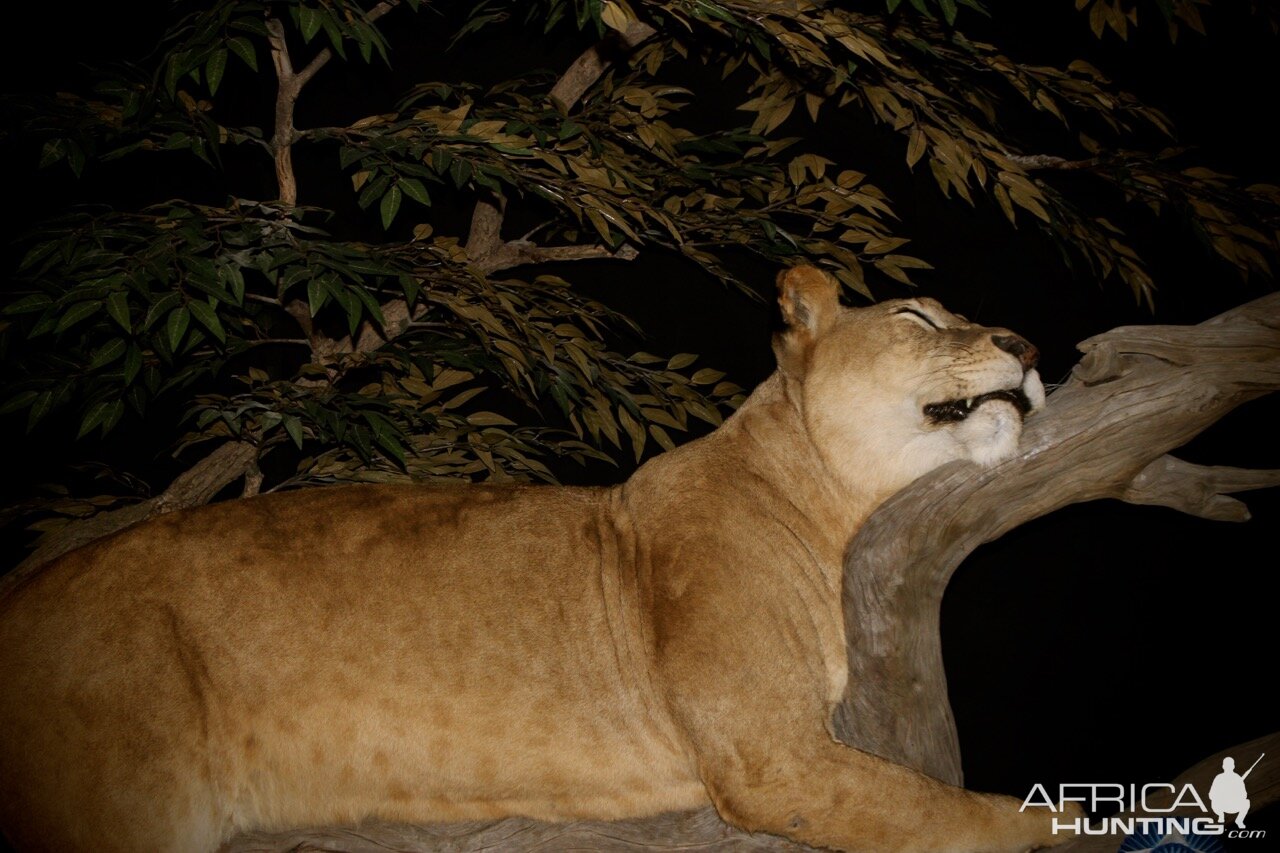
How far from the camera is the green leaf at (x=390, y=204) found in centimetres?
251

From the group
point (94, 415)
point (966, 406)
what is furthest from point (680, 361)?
point (94, 415)

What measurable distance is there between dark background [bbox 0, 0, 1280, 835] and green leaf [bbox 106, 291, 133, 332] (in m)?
2.12

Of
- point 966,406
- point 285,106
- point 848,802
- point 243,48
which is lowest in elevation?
point 848,802

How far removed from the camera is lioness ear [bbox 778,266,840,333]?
2.76 m

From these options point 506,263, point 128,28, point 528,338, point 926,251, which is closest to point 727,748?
point 528,338

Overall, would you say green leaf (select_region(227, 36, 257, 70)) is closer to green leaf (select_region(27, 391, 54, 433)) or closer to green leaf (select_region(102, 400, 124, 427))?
green leaf (select_region(102, 400, 124, 427))

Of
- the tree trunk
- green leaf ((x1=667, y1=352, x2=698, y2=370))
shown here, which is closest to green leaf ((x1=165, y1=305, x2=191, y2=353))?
the tree trunk

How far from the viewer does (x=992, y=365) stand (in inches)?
101

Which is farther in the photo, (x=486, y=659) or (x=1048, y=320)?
(x=1048, y=320)

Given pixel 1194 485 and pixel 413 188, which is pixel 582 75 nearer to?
pixel 413 188

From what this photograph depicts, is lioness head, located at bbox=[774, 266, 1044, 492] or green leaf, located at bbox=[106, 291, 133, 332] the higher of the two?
green leaf, located at bbox=[106, 291, 133, 332]

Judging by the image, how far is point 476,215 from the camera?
389cm

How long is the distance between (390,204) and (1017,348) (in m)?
1.52

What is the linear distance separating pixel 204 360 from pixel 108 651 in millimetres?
1087
